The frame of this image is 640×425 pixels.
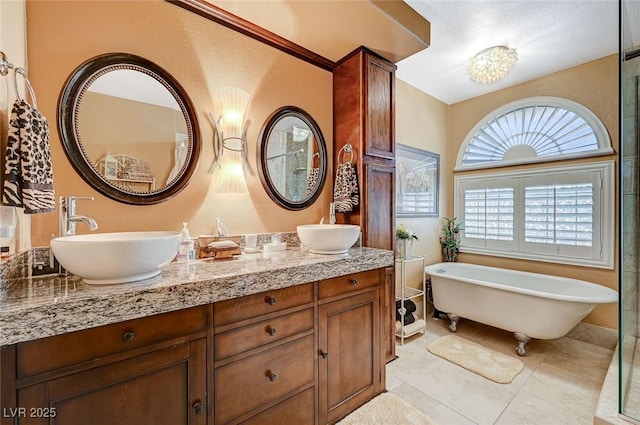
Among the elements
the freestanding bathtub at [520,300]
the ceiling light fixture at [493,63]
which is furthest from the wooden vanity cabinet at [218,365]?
the ceiling light fixture at [493,63]

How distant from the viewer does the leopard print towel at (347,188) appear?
206 cm

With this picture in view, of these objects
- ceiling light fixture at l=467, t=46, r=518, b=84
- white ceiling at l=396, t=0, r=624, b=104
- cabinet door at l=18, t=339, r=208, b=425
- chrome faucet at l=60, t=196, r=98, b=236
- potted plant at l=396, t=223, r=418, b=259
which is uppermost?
white ceiling at l=396, t=0, r=624, b=104

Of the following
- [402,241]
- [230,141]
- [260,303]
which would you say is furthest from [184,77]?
[402,241]

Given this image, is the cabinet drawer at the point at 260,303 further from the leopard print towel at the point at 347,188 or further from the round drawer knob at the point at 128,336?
the leopard print towel at the point at 347,188

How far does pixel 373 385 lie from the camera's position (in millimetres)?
1705

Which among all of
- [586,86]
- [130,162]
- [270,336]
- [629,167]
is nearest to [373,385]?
[270,336]

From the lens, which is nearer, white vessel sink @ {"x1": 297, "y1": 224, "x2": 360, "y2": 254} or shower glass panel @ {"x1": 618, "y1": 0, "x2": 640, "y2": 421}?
shower glass panel @ {"x1": 618, "y1": 0, "x2": 640, "y2": 421}

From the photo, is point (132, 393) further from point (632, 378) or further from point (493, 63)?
point (493, 63)

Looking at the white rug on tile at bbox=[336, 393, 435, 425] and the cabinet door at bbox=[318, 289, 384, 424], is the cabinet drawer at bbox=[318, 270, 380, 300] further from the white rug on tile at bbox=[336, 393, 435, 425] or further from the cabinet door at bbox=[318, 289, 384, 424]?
the white rug on tile at bbox=[336, 393, 435, 425]

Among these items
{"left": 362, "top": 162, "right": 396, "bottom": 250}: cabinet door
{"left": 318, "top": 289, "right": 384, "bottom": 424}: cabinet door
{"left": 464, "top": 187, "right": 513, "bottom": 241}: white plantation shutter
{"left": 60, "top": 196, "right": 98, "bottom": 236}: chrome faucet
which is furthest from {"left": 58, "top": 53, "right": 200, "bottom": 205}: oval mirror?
{"left": 464, "top": 187, "right": 513, "bottom": 241}: white plantation shutter

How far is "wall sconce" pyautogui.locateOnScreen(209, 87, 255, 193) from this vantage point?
168cm

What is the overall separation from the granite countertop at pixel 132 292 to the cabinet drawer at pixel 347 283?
6 centimetres

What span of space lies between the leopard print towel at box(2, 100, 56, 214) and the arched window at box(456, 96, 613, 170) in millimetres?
3926

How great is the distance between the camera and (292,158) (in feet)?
6.70
